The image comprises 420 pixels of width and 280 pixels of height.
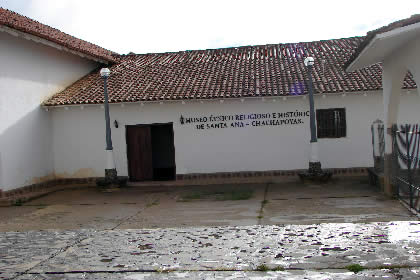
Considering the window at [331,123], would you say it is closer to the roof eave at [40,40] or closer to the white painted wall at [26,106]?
the roof eave at [40,40]

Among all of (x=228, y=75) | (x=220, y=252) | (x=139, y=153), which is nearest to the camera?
(x=220, y=252)

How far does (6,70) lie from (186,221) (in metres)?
7.38

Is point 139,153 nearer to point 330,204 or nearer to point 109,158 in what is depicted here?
point 109,158

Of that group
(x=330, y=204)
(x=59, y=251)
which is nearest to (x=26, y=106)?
(x=59, y=251)

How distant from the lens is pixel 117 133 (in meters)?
14.7

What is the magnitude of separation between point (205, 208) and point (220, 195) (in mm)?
1845

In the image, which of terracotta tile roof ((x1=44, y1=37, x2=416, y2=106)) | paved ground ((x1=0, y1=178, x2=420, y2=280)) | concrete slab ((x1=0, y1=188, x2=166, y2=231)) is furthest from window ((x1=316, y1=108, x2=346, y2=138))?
concrete slab ((x1=0, y1=188, x2=166, y2=231))

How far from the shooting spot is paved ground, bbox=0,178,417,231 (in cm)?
824

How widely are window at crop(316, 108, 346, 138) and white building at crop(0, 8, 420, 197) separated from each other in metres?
0.03

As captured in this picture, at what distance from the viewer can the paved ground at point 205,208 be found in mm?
8242

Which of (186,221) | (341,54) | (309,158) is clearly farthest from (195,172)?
(341,54)

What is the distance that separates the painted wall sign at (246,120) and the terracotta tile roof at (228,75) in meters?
0.80

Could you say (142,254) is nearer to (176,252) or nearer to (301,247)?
(176,252)

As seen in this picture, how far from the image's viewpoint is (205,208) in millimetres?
9891
